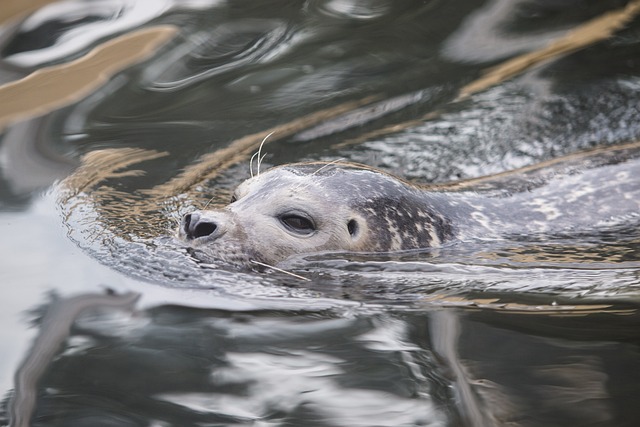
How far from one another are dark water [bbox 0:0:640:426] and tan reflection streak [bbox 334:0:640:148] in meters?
0.05

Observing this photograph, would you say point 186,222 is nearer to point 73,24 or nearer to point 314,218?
point 314,218

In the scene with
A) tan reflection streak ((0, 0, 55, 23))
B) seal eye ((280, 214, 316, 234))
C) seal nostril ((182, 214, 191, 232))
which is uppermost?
tan reflection streak ((0, 0, 55, 23))

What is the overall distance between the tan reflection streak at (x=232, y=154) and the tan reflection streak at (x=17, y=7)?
2.35 meters

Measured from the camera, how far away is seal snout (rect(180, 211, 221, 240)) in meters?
4.65

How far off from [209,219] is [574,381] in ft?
6.34

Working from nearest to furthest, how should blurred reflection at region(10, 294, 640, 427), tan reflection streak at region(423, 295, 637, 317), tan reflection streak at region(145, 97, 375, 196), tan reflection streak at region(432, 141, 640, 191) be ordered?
blurred reflection at region(10, 294, 640, 427) → tan reflection streak at region(423, 295, 637, 317) → tan reflection streak at region(145, 97, 375, 196) → tan reflection streak at region(432, 141, 640, 191)

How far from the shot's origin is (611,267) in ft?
15.8

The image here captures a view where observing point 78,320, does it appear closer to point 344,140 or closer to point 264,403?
point 264,403

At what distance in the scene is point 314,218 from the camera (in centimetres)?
493

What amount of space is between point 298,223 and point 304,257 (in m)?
0.18

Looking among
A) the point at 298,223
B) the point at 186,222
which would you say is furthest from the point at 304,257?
the point at 186,222

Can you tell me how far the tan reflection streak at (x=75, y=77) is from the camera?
6648 millimetres

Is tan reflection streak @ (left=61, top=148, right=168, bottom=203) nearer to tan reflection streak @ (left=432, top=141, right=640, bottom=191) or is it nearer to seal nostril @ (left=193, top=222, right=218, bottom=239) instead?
seal nostril @ (left=193, top=222, right=218, bottom=239)

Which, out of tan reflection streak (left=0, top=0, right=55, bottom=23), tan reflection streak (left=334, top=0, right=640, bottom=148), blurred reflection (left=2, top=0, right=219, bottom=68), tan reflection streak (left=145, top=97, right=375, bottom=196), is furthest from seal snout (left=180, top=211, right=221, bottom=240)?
tan reflection streak (left=0, top=0, right=55, bottom=23)
